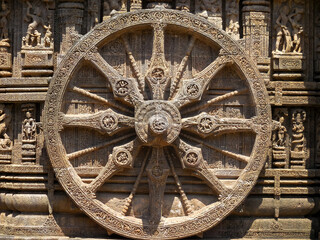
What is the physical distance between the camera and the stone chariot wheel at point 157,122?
11266 millimetres

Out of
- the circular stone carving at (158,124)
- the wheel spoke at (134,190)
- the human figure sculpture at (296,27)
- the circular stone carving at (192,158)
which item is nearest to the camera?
the circular stone carving at (158,124)

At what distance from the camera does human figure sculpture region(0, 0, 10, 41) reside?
12.0 meters

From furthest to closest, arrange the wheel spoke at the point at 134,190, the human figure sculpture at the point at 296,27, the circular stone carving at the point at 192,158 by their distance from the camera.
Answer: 1. the human figure sculpture at the point at 296,27
2. the wheel spoke at the point at 134,190
3. the circular stone carving at the point at 192,158

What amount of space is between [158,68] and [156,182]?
1.86 metres

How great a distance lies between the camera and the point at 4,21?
1198 cm

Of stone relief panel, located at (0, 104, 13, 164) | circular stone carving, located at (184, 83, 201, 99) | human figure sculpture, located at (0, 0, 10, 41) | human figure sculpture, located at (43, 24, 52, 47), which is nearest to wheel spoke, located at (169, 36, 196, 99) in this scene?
Result: circular stone carving, located at (184, 83, 201, 99)

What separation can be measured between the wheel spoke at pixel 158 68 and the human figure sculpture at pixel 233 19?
1264mm

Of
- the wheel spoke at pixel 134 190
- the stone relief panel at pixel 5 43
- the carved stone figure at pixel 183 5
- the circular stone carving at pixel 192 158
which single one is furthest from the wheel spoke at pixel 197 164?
the stone relief panel at pixel 5 43

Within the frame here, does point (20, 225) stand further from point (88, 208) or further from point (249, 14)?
point (249, 14)

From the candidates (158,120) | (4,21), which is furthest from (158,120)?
(4,21)

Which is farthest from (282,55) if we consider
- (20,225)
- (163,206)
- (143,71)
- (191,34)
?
(20,225)

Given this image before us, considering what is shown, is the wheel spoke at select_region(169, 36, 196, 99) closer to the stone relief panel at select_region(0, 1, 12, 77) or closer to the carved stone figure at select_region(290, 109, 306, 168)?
the carved stone figure at select_region(290, 109, 306, 168)

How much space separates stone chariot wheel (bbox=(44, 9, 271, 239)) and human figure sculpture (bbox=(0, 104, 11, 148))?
3.26 ft

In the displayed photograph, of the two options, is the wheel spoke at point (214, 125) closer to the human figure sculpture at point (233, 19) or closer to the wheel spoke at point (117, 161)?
the wheel spoke at point (117, 161)
